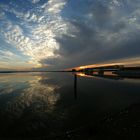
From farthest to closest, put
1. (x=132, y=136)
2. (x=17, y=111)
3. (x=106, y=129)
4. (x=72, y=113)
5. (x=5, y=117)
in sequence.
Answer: (x=17, y=111), (x=72, y=113), (x=5, y=117), (x=106, y=129), (x=132, y=136)

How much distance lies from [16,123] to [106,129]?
24.9ft

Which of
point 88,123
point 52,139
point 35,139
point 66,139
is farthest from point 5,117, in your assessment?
point 88,123

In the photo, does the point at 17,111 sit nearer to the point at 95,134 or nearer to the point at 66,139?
the point at 66,139

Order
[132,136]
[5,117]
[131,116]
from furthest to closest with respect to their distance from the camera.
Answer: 1. [5,117]
2. [131,116]
3. [132,136]

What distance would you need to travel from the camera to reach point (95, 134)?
777 cm

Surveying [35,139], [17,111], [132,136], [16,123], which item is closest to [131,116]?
[132,136]

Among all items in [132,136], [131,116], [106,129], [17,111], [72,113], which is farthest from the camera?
[17,111]

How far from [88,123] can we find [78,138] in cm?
237

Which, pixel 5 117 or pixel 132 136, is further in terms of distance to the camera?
pixel 5 117

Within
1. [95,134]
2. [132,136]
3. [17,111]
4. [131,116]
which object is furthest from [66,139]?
[17,111]

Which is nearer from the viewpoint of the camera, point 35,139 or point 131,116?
point 35,139

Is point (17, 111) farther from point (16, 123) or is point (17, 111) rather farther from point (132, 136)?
point (132, 136)

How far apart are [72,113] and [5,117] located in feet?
21.8

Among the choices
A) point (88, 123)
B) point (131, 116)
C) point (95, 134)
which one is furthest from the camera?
point (131, 116)
